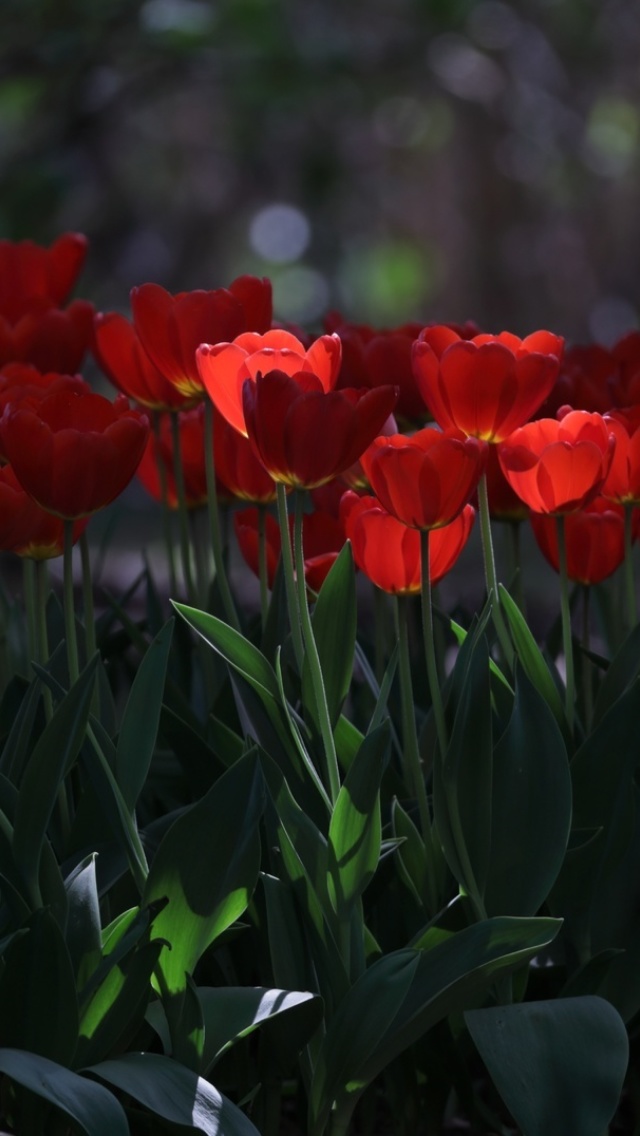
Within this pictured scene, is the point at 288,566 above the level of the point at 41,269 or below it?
below

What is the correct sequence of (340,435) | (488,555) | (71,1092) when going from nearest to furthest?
1. (71,1092)
2. (340,435)
3. (488,555)

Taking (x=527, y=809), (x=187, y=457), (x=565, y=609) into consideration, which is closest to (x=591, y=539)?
(x=565, y=609)

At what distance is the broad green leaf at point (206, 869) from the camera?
0.73 m

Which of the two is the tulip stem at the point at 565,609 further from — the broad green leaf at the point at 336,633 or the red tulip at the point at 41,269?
the red tulip at the point at 41,269

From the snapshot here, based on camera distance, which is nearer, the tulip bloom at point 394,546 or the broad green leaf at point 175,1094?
the broad green leaf at point 175,1094

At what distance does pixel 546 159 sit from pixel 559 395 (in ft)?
14.6

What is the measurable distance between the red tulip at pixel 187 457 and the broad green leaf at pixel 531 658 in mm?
362

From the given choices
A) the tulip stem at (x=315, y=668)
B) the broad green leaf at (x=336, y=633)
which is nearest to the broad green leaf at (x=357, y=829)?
the tulip stem at (x=315, y=668)

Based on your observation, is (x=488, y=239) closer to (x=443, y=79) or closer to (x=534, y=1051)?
(x=443, y=79)

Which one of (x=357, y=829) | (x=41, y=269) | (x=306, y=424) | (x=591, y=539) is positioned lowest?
(x=357, y=829)

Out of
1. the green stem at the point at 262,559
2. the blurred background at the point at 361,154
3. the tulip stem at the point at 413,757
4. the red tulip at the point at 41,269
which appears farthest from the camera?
the blurred background at the point at 361,154

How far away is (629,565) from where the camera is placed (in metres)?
0.95

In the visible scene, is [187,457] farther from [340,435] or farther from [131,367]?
[340,435]

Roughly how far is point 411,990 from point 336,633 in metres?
0.23
